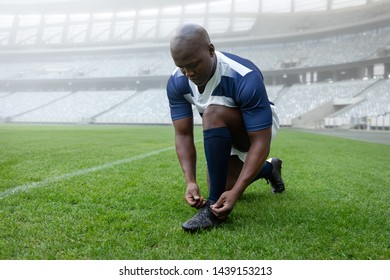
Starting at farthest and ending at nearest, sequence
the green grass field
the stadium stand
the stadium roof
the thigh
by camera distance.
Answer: the stadium roof, the stadium stand, the thigh, the green grass field

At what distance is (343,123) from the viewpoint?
1998 cm

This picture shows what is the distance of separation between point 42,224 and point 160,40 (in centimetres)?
4070

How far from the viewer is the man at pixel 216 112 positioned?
1.65m

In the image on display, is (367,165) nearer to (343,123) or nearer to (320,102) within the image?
(343,123)

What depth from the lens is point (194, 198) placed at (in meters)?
1.81

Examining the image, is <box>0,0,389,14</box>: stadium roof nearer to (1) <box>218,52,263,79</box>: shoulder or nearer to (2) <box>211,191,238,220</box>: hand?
(1) <box>218,52,263,79</box>: shoulder

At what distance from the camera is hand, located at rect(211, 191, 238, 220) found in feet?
5.60

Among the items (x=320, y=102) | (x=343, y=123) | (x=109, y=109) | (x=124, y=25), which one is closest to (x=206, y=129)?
(x=343, y=123)

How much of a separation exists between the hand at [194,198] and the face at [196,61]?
543 mm

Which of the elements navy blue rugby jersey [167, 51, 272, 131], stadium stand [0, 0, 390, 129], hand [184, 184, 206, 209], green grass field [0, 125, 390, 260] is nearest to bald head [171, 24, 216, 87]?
navy blue rugby jersey [167, 51, 272, 131]

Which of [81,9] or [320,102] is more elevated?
[81,9]

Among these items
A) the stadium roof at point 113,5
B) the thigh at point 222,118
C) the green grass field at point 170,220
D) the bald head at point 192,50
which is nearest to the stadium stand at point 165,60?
the stadium roof at point 113,5

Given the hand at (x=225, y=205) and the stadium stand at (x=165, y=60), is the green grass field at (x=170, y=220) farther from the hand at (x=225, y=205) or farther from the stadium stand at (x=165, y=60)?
the stadium stand at (x=165, y=60)

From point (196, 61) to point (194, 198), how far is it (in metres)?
0.67
